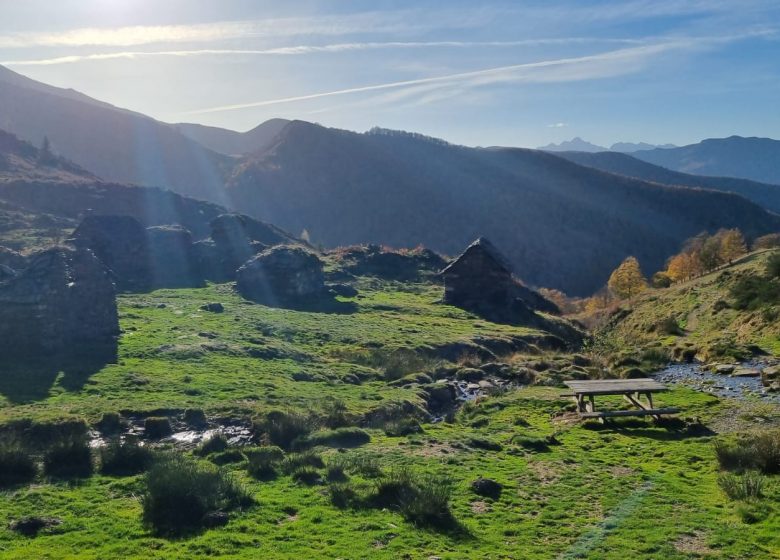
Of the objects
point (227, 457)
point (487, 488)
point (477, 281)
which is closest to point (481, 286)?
point (477, 281)

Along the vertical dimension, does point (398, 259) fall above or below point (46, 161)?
below

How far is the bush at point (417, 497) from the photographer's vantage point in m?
16.5

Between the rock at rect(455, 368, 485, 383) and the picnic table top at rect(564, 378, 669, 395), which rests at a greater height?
the picnic table top at rect(564, 378, 669, 395)

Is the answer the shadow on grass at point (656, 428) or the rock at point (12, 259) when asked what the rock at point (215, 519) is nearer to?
the shadow on grass at point (656, 428)

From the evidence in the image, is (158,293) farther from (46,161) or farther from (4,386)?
(46,161)

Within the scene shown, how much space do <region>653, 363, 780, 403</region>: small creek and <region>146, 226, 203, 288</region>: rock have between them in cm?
5836

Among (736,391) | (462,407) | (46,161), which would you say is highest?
(46,161)

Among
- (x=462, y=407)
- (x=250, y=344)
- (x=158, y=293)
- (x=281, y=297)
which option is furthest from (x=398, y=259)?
(x=462, y=407)

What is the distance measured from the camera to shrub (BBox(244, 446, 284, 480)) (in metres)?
20.8

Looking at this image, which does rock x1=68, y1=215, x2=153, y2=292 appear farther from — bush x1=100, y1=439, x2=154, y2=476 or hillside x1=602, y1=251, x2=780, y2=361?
hillside x1=602, y1=251, x2=780, y2=361

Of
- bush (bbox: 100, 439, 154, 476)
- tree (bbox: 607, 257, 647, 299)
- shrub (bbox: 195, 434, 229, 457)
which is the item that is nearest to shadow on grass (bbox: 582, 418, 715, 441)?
shrub (bbox: 195, 434, 229, 457)

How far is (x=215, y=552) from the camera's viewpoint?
14.4 m

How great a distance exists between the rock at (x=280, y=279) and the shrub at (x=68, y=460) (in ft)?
157

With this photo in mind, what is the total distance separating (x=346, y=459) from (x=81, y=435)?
11374mm
